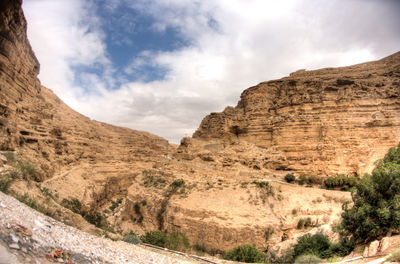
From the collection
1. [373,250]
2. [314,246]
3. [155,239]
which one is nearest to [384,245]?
[373,250]

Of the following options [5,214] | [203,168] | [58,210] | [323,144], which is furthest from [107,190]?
[323,144]

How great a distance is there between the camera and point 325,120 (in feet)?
78.6

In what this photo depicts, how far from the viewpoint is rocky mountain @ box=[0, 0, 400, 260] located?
48.3 feet

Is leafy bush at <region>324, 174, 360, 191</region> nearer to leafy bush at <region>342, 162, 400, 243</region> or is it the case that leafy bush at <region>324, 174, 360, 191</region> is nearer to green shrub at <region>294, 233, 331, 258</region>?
green shrub at <region>294, 233, 331, 258</region>

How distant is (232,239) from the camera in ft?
48.6

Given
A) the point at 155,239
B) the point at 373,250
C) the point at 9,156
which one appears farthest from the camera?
the point at 155,239

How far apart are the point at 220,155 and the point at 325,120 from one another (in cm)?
1082

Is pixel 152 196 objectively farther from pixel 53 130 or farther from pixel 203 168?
pixel 53 130

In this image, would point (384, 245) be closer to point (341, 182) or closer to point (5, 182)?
point (5, 182)

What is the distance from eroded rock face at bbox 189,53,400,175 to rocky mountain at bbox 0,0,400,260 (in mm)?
99

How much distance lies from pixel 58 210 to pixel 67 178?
33.2ft

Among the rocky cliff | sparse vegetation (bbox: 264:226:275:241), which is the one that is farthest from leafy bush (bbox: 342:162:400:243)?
the rocky cliff

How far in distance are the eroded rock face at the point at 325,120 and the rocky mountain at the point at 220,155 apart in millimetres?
99

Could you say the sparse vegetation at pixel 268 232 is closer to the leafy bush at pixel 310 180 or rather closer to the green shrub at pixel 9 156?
the leafy bush at pixel 310 180
